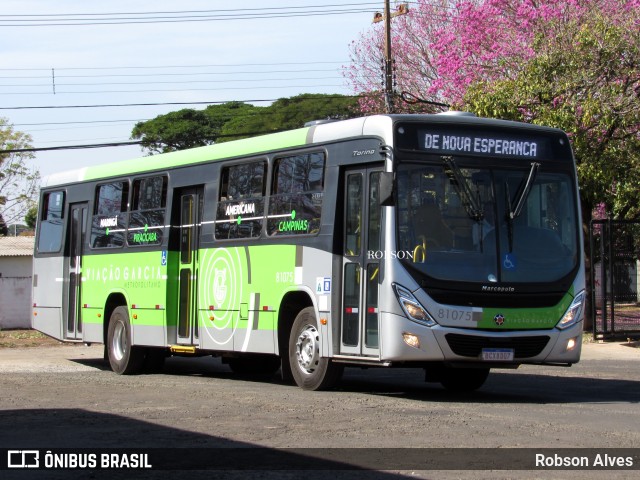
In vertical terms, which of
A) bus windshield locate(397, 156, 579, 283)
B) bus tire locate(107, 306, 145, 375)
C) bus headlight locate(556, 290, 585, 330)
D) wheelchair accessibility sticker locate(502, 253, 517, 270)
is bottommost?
bus tire locate(107, 306, 145, 375)

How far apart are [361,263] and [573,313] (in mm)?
2645

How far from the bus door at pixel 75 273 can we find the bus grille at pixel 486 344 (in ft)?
30.8

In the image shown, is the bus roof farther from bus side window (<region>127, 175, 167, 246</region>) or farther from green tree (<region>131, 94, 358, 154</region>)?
green tree (<region>131, 94, 358, 154</region>)

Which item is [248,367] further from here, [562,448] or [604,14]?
[604,14]

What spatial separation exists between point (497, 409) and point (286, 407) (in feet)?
7.56

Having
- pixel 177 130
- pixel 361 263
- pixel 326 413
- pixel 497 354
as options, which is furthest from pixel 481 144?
pixel 177 130

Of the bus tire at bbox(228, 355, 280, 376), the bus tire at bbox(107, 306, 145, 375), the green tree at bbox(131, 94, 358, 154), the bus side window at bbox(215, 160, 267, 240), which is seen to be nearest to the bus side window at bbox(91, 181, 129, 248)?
the bus tire at bbox(107, 306, 145, 375)

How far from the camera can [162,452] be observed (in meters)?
9.53

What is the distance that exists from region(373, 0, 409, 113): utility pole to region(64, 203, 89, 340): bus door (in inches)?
525

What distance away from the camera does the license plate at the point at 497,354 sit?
13508mm

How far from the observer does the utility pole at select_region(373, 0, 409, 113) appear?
33.3 metres

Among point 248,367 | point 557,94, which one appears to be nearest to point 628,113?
point 557,94

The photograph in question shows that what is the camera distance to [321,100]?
7038 cm

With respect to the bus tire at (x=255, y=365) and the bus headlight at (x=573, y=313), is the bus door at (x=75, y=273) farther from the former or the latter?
the bus headlight at (x=573, y=313)
